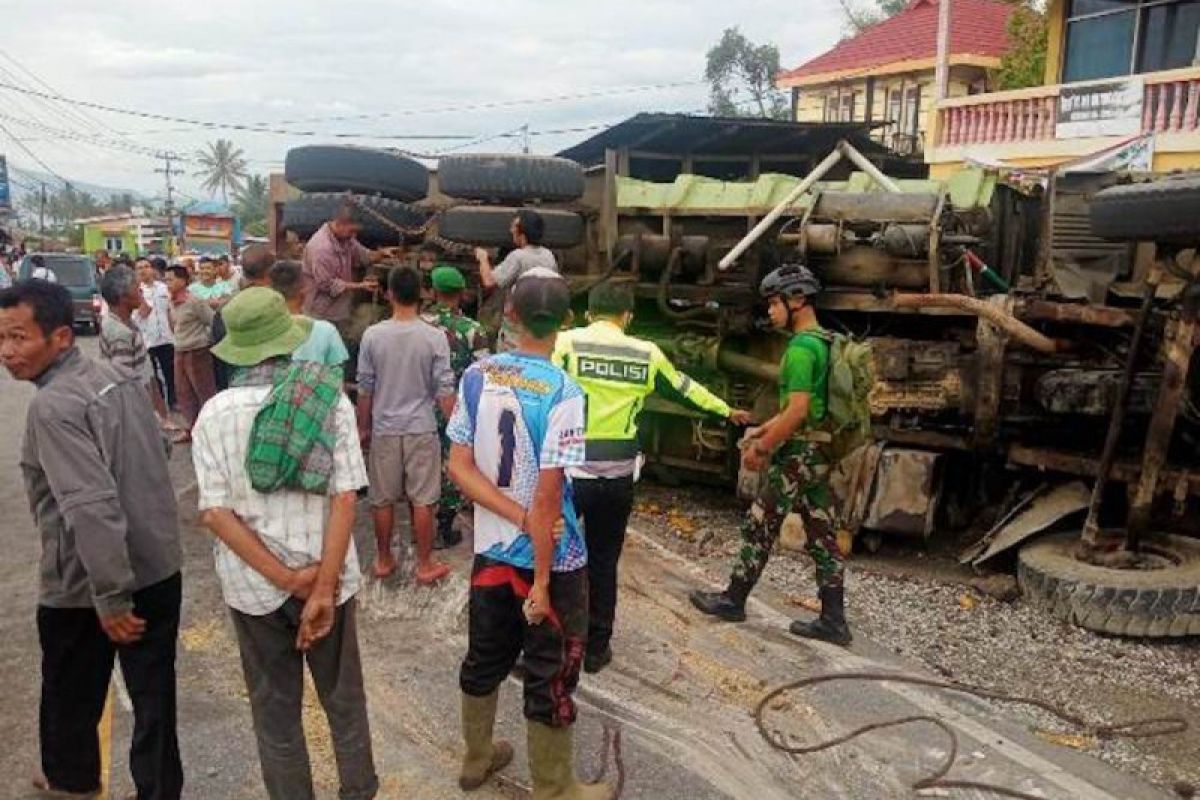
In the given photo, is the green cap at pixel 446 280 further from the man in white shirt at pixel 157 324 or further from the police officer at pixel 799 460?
the man in white shirt at pixel 157 324

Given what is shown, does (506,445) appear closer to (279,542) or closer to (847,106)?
(279,542)

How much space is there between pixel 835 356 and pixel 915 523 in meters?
1.74

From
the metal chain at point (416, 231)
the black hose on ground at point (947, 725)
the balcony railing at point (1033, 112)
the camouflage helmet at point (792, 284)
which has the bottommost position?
the black hose on ground at point (947, 725)

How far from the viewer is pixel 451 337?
17.9 ft

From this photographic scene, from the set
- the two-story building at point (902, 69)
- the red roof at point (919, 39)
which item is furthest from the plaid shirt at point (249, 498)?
the red roof at point (919, 39)

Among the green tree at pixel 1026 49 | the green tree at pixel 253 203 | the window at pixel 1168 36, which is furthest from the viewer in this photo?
the green tree at pixel 253 203

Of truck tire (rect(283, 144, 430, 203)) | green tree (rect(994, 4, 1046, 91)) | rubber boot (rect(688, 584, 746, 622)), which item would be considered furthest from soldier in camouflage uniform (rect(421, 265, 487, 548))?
green tree (rect(994, 4, 1046, 91))

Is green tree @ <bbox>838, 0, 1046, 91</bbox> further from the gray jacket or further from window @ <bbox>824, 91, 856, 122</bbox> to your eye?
the gray jacket

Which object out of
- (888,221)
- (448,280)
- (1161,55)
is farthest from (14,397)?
(1161,55)

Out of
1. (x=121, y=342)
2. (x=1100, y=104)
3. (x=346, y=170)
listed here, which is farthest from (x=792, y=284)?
(x=1100, y=104)

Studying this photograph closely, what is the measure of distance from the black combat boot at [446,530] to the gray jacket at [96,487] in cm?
278

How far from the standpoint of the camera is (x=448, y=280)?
535cm

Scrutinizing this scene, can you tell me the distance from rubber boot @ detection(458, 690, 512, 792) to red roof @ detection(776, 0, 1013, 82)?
2413 cm

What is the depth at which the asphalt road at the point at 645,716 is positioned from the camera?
3.29 m
